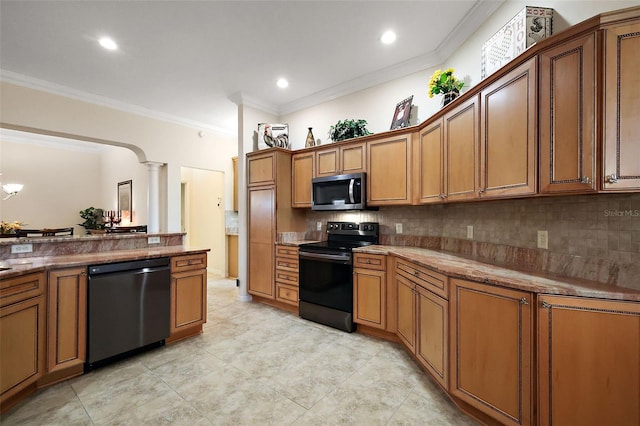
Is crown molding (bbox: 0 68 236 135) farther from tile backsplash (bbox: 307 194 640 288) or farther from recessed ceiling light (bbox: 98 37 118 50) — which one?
tile backsplash (bbox: 307 194 640 288)

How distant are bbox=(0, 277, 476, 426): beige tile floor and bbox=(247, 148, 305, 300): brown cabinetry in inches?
43.6

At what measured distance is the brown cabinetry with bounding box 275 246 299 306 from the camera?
3508 millimetres

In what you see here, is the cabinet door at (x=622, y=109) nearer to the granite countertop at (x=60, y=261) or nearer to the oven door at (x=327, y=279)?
the oven door at (x=327, y=279)

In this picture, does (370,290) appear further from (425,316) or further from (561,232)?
(561,232)

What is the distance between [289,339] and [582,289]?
7.89 ft

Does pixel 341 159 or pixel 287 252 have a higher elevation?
pixel 341 159

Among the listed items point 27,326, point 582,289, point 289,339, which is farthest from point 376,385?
point 27,326

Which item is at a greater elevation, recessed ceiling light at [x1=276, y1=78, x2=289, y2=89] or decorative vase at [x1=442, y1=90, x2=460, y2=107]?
recessed ceiling light at [x1=276, y1=78, x2=289, y2=89]

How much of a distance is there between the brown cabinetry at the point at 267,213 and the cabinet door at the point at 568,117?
2.89 meters

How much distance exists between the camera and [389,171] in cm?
300

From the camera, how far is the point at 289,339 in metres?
2.81

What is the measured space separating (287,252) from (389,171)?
1682 mm

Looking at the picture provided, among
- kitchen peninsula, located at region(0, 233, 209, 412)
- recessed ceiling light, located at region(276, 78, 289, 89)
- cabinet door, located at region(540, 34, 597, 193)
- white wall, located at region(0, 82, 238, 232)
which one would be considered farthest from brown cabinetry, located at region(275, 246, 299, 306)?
cabinet door, located at region(540, 34, 597, 193)

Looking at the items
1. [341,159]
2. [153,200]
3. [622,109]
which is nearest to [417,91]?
[341,159]
